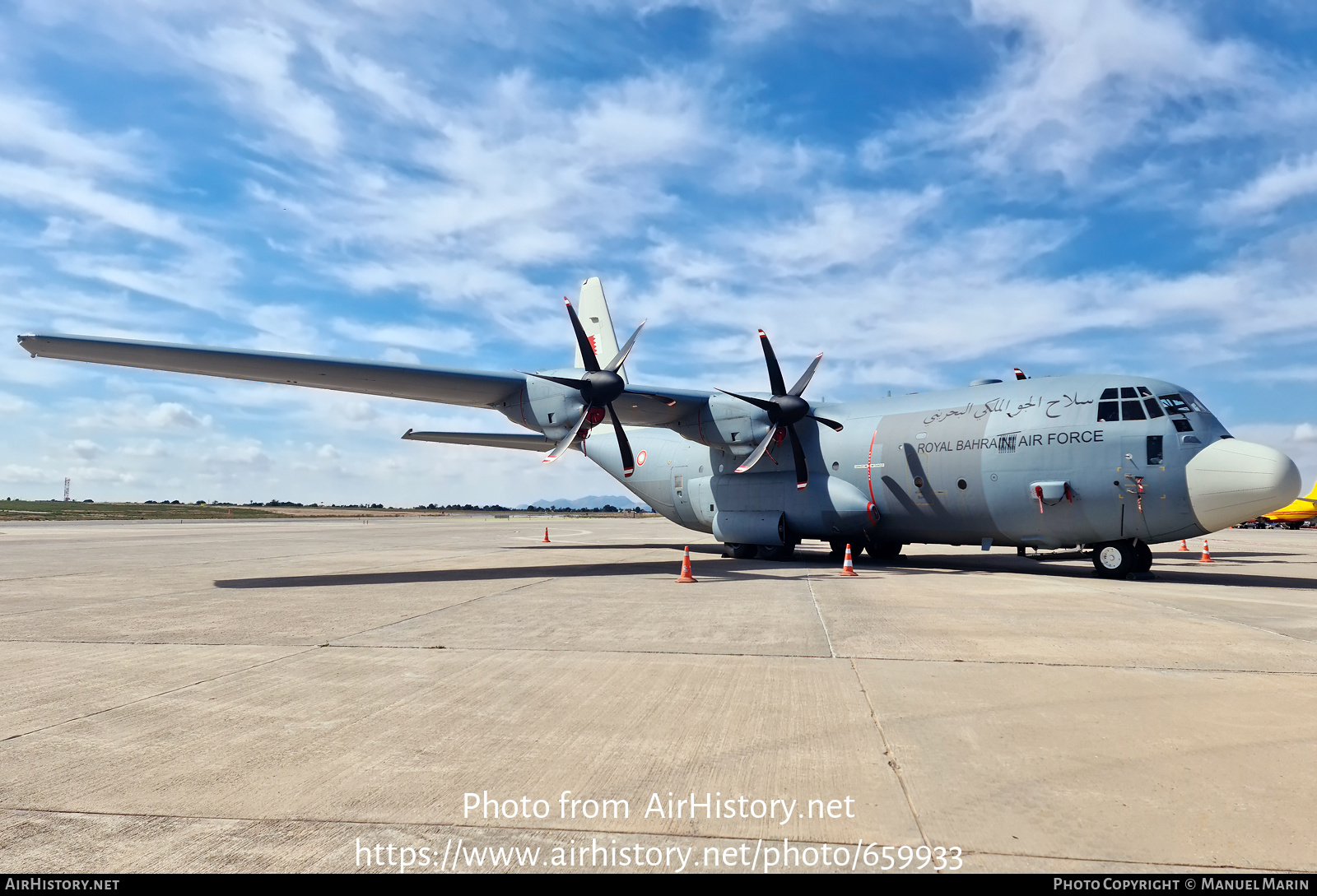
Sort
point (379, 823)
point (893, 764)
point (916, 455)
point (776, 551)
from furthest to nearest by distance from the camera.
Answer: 1. point (776, 551)
2. point (916, 455)
3. point (893, 764)
4. point (379, 823)

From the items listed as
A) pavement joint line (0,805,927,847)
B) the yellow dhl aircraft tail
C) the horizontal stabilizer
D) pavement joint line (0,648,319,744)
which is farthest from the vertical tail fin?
the yellow dhl aircraft tail

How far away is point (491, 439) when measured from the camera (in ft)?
87.6

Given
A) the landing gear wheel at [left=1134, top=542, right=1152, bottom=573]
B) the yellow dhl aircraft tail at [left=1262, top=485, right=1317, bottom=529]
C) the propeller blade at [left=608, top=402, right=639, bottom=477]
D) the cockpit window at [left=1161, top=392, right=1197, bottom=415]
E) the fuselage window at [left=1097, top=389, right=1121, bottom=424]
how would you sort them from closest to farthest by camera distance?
1. the cockpit window at [left=1161, top=392, right=1197, bottom=415]
2. the fuselage window at [left=1097, top=389, right=1121, bottom=424]
3. the landing gear wheel at [left=1134, top=542, right=1152, bottom=573]
4. the propeller blade at [left=608, top=402, right=639, bottom=477]
5. the yellow dhl aircraft tail at [left=1262, top=485, right=1317, bottom=529]

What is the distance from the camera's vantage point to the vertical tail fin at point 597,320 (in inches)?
1053

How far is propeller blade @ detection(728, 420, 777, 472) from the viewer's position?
19.3 m

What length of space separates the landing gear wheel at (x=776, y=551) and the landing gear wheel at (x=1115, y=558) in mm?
7232

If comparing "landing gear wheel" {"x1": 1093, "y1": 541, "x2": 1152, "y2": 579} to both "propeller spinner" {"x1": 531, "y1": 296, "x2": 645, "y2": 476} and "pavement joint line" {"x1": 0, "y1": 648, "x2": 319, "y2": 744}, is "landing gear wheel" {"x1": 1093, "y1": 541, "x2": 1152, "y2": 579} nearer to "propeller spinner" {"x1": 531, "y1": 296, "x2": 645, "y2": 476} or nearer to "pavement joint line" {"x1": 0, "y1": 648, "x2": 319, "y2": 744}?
"propeller spinner" {"x1": 531, "y1": 296, "x2": 645, "y2": 476}

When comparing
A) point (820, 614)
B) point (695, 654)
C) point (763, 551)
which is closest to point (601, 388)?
point (763, 551)

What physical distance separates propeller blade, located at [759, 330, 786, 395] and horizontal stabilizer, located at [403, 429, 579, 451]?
8.95 metres

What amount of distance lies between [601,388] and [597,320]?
32.5 feet

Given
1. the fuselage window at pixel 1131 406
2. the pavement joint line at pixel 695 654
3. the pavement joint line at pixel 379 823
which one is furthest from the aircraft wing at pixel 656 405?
the pavement joint line at pixel 379 823

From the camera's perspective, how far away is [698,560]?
2142 centimetres

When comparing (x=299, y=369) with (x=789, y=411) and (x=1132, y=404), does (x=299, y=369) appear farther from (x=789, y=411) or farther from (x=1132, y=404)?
(x=1132, y=404)
